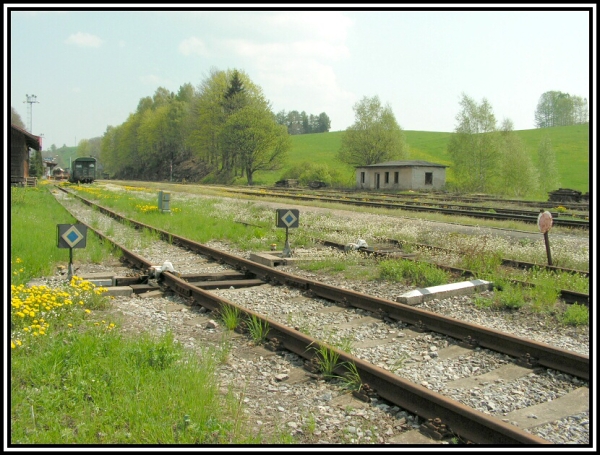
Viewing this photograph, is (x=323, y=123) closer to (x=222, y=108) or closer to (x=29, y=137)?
(x=222, y=108)

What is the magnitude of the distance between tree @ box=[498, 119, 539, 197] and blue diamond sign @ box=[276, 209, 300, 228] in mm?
38467

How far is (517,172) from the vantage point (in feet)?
156

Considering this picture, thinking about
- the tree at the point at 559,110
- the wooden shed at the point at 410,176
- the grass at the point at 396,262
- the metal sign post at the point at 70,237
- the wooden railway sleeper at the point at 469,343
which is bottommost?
the wooden railway sleeper at the point at 469,343

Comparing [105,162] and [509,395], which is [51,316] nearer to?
[509,395]

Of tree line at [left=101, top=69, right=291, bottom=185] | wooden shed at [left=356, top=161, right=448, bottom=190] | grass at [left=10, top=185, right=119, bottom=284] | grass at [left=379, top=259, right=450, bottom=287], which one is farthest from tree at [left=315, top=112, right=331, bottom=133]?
grass at [left=379, top=259, right=450, bottom=287]

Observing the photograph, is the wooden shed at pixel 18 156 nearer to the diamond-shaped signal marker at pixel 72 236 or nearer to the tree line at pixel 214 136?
the tree line at pixel 214 136

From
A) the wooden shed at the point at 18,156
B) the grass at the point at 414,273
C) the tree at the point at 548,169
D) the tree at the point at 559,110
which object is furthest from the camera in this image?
the tree at the point at 559,110

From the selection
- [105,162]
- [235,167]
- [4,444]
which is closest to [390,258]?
[4,444]

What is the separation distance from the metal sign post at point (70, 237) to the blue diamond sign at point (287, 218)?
13.2 ft

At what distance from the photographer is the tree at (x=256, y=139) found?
211 ft

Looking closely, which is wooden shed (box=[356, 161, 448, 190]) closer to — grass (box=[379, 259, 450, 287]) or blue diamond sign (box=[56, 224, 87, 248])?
grass (box=[379, 259, 450, 287])

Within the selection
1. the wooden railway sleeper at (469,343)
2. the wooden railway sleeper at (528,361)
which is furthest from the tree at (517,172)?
the wooden railway sleeper at (528,361)

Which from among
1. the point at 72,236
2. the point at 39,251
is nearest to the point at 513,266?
the point at 72,236

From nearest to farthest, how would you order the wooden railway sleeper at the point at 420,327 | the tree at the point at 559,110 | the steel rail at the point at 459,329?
the steel rail at the point at 459,329 < the wooden railway sleeper at the point at 420,327 < the tree at the point at 559,110
